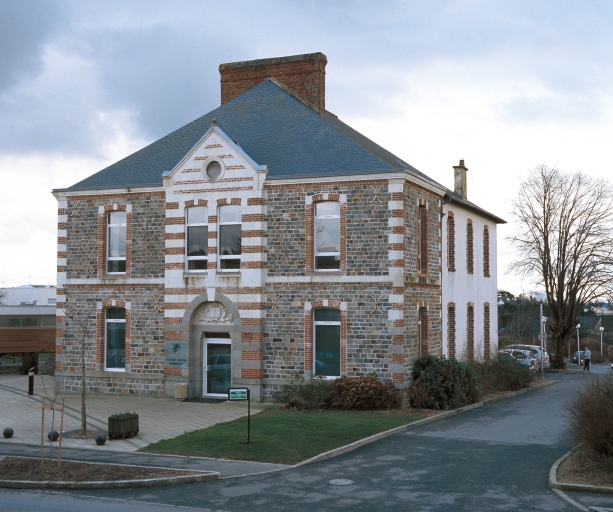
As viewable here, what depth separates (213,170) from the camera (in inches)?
1016

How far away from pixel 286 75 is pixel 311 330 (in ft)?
37.8

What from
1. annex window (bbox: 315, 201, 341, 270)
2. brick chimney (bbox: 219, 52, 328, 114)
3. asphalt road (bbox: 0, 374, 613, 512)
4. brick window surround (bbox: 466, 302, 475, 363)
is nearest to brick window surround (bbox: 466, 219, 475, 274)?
brick window surround (bbox: 466, 302, 475, 363)

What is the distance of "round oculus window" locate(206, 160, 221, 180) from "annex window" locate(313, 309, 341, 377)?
18.9 ft

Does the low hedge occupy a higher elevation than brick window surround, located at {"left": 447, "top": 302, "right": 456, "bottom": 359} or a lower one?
lower

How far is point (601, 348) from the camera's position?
57625mm

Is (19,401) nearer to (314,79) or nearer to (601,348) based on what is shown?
(314,79)

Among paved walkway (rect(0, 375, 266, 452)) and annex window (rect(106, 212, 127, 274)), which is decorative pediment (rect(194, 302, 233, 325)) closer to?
paved walkway (rect(0, 375, 266, 452))

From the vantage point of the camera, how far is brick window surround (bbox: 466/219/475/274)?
107 ft

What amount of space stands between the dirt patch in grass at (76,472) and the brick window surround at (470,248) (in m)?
20.5

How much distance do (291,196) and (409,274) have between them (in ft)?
15.2

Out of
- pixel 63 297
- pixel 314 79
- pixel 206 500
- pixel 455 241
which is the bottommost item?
pixel 206 500

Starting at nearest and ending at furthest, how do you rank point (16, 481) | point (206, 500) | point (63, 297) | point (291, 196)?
point (206, 500)
point (16, 481)
point (291, 196)
point (63, 297)

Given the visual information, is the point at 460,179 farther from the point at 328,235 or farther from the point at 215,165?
the point at 215,165

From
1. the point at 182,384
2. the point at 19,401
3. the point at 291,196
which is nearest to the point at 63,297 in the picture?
the point at 19,401
